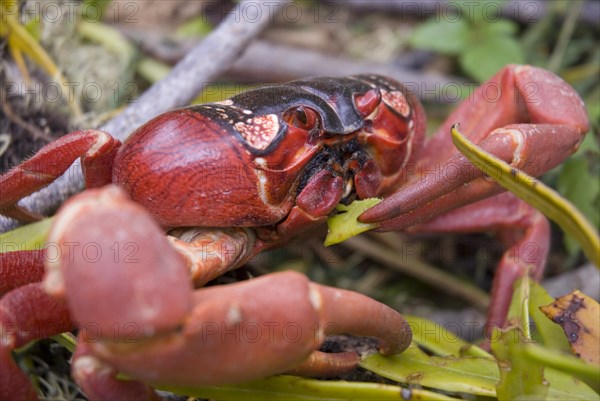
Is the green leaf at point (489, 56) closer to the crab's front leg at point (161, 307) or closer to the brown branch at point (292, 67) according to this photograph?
the brown branch at point (292, 67)

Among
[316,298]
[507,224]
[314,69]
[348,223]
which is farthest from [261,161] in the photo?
[314,69]

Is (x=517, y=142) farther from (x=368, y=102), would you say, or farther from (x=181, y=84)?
(x=181, y=84)

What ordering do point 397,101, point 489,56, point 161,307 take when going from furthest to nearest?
point 489,56, point 397,101, point 161,307

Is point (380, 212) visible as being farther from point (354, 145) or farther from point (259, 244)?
point (259, 244)

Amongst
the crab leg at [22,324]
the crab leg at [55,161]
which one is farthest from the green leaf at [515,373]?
the crab leg at [55,161]

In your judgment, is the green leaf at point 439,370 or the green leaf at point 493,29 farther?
the green leaf at point 493,29

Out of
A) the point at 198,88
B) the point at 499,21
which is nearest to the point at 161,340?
the point at 198,88

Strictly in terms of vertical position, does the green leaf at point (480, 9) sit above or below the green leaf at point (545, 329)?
above

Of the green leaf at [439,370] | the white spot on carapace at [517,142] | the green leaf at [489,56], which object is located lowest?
the green leaf at [439,370]
